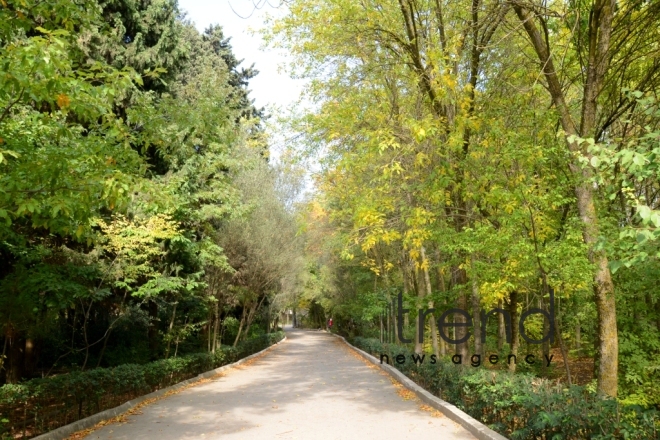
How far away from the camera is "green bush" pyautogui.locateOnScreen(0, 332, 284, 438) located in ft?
23.4

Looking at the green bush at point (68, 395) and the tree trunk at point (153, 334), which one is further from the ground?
the tree trunk at point (153, 334)

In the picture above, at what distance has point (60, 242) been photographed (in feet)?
39.0

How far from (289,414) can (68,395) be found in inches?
149

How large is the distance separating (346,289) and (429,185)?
2397 centimetres

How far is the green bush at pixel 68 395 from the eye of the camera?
281 inches

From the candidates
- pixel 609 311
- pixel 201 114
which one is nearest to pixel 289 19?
pixel 201 114

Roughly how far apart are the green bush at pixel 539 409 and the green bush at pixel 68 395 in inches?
234

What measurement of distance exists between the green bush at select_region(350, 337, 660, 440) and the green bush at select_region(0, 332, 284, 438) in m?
5.94

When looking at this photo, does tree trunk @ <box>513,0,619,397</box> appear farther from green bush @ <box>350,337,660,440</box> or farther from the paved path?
the paved path

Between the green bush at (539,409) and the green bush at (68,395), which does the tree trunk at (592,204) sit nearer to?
the green bush at (539,409)

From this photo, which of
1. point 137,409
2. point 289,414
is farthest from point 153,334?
point 289,414

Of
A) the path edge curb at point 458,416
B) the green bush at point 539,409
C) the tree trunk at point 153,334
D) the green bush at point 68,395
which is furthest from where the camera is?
the tree trunk at point 153,334

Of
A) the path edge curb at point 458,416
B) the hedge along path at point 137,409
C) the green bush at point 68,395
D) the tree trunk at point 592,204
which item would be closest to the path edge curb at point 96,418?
the hedge along path at point 137,409

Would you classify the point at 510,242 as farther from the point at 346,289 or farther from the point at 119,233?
the point at 346,289
